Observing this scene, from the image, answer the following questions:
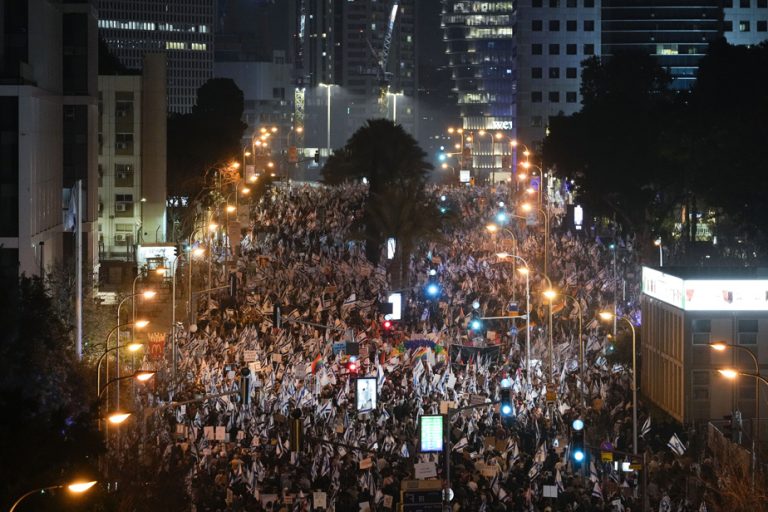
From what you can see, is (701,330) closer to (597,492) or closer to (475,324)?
(475,324)

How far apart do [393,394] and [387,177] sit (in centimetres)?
4059

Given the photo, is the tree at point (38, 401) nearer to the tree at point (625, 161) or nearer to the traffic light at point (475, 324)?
the traffic light at point (475, 324)

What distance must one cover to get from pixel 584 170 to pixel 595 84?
16.9m

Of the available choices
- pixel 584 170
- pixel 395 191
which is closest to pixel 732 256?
pixel 584 170

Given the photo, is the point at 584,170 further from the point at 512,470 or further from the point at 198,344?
the point at 512,470

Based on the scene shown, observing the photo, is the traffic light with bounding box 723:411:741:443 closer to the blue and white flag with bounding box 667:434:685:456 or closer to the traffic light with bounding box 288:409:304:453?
the blue and white flag with bounding box 667:434:685:456

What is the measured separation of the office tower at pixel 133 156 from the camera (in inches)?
2896

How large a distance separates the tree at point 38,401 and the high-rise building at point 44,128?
6033mm

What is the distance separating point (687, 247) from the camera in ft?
208

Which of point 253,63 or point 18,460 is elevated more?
point 253,63

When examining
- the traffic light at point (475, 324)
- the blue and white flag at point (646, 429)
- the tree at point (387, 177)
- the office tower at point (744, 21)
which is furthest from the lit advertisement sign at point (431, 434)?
the office tower at point (744, 21)

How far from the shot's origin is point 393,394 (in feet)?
97.5

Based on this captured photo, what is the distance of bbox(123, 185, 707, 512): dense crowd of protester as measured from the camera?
2300cm

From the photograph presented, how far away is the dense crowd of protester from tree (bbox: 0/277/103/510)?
6.94 feet
